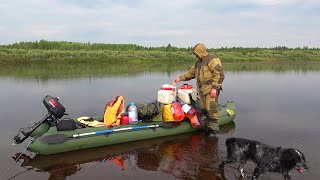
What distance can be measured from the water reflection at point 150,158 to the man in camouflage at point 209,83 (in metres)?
0.61

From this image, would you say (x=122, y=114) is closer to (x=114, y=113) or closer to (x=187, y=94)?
(x=114, y=113)

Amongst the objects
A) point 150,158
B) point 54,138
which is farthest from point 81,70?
point 150,158

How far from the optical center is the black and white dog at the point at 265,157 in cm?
546

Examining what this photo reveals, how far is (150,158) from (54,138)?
87.9 inches

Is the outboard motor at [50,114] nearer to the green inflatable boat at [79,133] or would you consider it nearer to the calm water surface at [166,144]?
the green inflatable boat at [79,133]

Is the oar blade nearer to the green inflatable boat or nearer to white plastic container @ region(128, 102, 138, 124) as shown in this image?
the green inflatable boat

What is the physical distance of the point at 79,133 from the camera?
8070 millimetres

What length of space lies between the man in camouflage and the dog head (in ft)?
12.4

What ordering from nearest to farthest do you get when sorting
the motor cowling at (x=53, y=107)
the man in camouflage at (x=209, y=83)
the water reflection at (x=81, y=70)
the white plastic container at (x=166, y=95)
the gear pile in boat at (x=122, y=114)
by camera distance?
1. the gear pile in boat at (x=122, y=114)
2. the motor cowling at (x=53, y=107)
3. the man in camouflage at (x=209, y=83)
4. the white plastic container at (x=166, y=95)
5. the water reflection at (x=81, y=70)

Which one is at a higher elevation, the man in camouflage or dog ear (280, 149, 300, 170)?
the man in camouflage

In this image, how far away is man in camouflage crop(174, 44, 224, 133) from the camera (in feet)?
30.4

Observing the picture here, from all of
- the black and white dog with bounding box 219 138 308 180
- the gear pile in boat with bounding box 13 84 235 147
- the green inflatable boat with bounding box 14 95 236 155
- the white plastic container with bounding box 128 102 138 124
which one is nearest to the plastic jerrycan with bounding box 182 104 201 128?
the gear pile in boat with bounding box 13 84 235 147

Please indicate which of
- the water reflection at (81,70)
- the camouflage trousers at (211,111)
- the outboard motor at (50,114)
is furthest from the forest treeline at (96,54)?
the camouflage trousers at (211,111)

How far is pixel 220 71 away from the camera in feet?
30.6
